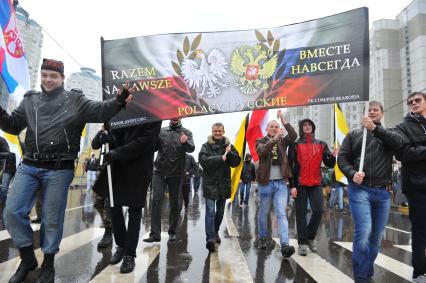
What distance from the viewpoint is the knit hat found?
11.9 ft

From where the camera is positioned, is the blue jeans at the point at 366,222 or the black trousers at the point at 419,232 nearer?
the blue jeans at the point at 366,222

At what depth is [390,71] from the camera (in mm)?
60250

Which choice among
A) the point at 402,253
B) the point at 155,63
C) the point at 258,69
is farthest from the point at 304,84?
the point at 402,253

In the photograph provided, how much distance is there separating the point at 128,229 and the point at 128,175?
0.63 m

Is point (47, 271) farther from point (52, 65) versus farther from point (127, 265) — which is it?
point (52, 65)

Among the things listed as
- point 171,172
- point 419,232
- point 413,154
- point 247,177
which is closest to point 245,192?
point 247,177

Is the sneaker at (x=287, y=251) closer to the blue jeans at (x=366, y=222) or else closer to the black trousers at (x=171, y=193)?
the blue jeans at (x=366, y=222)

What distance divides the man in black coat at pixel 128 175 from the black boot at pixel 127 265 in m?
0.01

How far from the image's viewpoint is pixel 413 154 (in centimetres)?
384

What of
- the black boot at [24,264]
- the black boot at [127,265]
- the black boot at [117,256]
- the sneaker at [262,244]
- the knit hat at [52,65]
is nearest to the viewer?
the black boot at [24,264]

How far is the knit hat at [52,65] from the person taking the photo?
3624 millimetres

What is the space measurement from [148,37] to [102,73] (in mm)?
771

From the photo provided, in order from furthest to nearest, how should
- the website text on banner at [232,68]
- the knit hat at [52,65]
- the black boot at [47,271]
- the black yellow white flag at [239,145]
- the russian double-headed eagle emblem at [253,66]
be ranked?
the black yellow white flag at [239,145], the russian double-headed eagle emblem at [253,66], the website text on banner at [232,68], the knit hat at [52,65], the black boot at [47,271]

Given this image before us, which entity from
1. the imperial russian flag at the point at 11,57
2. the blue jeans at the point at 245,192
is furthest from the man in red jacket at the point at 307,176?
the blue jeans at the point at 245,192
